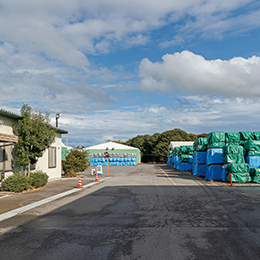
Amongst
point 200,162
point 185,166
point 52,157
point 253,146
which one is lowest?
point 185,166

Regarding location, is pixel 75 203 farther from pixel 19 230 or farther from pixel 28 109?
pixel 28 109


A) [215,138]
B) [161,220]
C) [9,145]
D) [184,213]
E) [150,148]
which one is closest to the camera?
[161,220]

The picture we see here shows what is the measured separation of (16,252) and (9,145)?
33.7ft

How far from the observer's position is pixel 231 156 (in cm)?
2120

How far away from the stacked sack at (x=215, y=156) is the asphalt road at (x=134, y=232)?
41.3 ft

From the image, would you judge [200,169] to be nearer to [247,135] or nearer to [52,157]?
[247,135]

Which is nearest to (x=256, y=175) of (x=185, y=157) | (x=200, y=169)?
(x=200, y=169)

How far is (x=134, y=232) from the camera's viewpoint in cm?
660

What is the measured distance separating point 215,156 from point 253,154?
119 inches

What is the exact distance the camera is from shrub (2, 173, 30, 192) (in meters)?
13.2

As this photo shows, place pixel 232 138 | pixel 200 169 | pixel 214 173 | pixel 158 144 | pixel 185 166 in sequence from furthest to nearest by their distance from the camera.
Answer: pixel 158 144, pixel 185 166, pixel 200 169, pixel 232 138, pixel 214 173

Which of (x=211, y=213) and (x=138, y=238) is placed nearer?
(x=138, y=238)

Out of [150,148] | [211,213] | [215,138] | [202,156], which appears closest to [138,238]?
[211,213]

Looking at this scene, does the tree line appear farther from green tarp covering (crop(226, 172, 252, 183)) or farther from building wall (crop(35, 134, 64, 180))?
green tarp covering (crop(226, 172, 252, 183))
